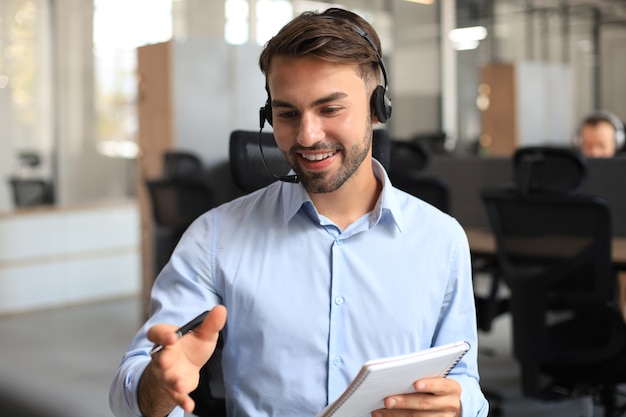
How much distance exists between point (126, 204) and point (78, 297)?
783mm

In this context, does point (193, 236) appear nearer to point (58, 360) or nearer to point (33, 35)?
point (58, 360)

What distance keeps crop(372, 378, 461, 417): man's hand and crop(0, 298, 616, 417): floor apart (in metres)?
1.96

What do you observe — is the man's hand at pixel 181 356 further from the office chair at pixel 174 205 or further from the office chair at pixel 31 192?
the office chair at pixel 31 192

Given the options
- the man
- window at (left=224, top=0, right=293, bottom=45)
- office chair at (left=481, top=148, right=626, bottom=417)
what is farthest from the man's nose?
window at (left=224, top=0, right=293, bottom=45)

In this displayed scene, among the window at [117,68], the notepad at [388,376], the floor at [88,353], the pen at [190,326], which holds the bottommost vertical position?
the floor at [88,353]

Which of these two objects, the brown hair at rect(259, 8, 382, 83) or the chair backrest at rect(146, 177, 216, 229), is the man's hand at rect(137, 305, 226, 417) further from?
the chair backrest at rect(146, 177, 216, 229)

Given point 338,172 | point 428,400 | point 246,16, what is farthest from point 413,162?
point 246,16

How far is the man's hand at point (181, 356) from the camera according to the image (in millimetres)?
937

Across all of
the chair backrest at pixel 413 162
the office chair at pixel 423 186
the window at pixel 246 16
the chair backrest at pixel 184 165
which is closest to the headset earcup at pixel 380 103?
the office chair at pixel 423 186

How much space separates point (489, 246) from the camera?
334 centimetres

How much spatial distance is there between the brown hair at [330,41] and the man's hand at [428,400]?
17.7 inches

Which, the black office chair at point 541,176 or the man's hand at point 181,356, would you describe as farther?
the black office chair at point 541,176

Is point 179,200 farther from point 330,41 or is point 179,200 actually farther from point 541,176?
point 330,41

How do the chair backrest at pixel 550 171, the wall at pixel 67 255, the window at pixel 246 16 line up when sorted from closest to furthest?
the chair backrest at pixel 550 171 → the wall at pixel 67 255 → the window at pixel 246 16
